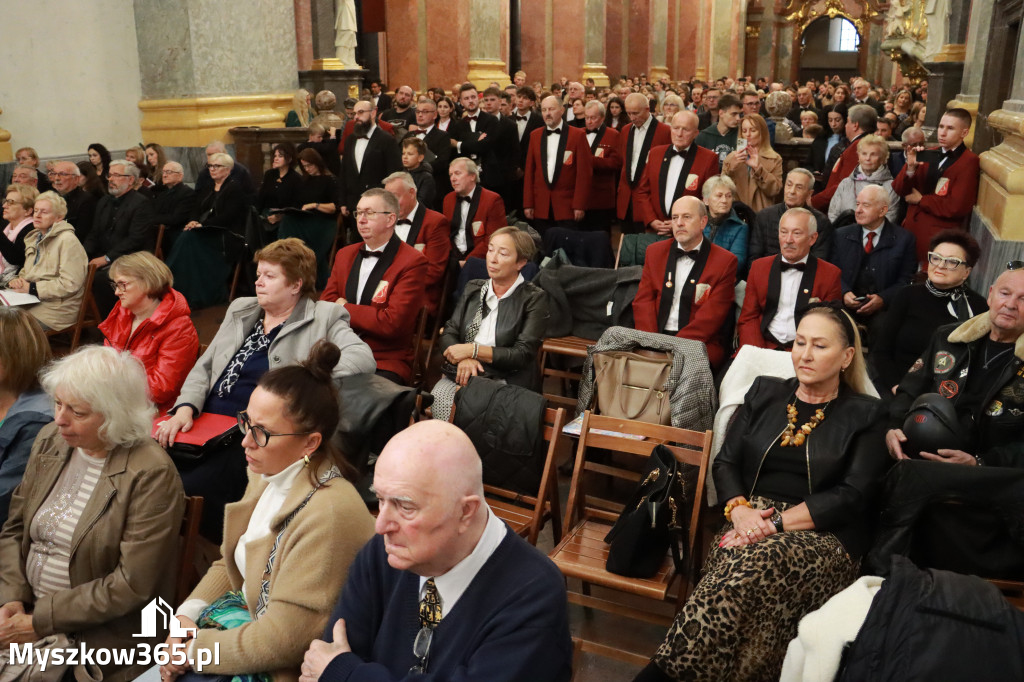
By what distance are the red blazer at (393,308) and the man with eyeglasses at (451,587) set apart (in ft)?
8.56

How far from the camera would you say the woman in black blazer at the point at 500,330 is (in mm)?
4469

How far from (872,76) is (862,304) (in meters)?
37.8

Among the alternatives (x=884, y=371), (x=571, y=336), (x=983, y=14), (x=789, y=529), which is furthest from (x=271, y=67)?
(x=789, y=529)

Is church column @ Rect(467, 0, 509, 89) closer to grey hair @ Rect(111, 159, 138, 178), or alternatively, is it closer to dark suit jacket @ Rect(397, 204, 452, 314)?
grey hair @ Rect(111, 159, 138, 178)

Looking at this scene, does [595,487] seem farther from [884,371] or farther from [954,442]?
[954,442]

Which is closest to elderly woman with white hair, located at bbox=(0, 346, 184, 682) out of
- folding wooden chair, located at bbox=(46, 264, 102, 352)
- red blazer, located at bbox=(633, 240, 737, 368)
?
red blazer, located at bbox=(633, 240, 737, 368)

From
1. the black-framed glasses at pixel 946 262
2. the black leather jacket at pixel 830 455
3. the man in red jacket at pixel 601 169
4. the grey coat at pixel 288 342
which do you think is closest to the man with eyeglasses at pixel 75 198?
the grey coat at pixel 288 342

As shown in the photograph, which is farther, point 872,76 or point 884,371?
point 872,76

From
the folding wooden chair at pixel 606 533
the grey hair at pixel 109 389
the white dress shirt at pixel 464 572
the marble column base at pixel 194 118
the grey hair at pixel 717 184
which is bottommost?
the folding wooden chair at pixel 606 533

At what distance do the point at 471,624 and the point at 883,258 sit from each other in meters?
3.80

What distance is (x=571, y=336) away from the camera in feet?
18.0

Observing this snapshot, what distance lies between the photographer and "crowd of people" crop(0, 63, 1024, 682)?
2225 millimetres

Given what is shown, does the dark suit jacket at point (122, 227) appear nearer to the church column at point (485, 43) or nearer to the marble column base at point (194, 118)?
the marble column base at point (194, 118)

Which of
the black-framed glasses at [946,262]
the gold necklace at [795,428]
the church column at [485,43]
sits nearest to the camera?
the gold necklace at [795,428]
